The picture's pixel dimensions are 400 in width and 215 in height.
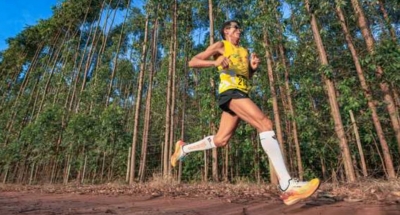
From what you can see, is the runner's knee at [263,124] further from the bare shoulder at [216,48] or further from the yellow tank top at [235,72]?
the bare shoulder at [216,48]

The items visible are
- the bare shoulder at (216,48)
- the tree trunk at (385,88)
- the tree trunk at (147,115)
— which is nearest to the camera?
the bare shoulder at (216,48)

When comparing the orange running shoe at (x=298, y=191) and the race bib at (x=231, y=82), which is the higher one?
the race bib at (x=231, y=82)

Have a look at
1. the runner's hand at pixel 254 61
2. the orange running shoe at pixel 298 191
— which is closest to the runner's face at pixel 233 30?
the runner's hand at pixel 254 61

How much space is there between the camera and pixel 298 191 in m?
2.65

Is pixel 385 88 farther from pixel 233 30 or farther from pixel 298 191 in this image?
pixel 298 191

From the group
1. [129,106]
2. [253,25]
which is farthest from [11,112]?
[253,25]

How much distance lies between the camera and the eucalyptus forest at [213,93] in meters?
6.61

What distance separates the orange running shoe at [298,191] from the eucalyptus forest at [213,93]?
3278mm

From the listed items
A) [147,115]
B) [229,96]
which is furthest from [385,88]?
[147,115]

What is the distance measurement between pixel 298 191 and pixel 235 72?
1247 mm

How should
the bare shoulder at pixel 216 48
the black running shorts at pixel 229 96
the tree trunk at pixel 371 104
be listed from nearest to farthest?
the black running shorts at pixel 229 96 < the bare shoulder at pixel 216 48 < the tree trunk at pixel 371 104

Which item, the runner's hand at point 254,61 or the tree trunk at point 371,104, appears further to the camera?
the tree trunk at point 371,104

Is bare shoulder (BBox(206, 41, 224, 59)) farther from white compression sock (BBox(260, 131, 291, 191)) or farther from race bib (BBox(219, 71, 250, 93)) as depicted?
white compression sock (BBox(260, 131, 291, 191))

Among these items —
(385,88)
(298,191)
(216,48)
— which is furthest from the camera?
(385,88)
